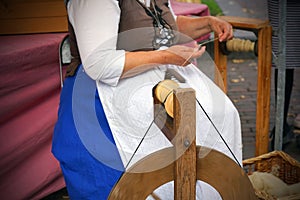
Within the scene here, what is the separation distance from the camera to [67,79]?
1.81m

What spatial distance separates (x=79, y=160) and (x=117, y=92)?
10.6 inches

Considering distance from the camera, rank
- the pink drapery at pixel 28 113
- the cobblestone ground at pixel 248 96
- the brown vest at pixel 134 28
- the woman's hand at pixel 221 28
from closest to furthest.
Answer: the brown vest at pixel 134 28 → the woman's hand at pixel 221 28 → the pink drapery at pixel 28 113 → the cobblestone ground at pixel 248 96

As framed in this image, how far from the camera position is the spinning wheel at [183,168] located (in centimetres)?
115

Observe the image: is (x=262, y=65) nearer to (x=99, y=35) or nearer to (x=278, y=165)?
(x=278, y=165)

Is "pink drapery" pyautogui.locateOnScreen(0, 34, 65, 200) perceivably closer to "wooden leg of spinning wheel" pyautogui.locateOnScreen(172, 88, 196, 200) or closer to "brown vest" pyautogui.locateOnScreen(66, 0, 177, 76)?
"brown vest" pyautogui.locateOnScreen(66, 0, 177, 76)

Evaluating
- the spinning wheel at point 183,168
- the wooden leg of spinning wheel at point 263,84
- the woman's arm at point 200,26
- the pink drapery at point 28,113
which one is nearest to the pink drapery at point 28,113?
the pink drapery at point 28,113

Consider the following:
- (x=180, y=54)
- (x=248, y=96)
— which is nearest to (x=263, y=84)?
(x=180, y=54)

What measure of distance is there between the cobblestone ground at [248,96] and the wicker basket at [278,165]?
67cm

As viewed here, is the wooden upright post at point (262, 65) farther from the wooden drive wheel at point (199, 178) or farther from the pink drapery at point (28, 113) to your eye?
the wooden drive wheel at point (199, 178)

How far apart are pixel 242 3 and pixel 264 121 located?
4.55 meters

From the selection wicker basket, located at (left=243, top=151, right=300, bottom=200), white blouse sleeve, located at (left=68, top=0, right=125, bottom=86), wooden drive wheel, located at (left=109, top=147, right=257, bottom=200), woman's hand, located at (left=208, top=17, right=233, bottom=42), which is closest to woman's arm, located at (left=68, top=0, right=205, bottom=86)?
white blouse sleeve, located at (left=68, top=0, right=125, bottom=86)

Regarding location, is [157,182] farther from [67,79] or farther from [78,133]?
[67,79]

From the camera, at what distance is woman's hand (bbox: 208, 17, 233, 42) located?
6.17 ft

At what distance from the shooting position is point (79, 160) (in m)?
1.72
